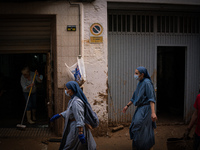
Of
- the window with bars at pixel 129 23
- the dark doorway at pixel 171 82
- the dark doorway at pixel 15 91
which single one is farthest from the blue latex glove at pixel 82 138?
the dark doorway at pixel 171 82

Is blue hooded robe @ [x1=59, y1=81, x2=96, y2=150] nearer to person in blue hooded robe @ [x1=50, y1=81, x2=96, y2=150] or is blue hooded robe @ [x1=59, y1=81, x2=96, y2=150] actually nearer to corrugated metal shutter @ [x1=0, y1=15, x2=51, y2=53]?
person in blue hooded robe @ [x1=50, y1=81, x2=96, y2=150]

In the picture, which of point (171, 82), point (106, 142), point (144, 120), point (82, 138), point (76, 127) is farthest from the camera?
point (171, 82)

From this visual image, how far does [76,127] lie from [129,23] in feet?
12.6

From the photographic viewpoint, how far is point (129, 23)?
20.1 ft

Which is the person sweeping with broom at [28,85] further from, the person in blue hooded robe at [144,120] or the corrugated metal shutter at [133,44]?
the person in blue hooded robe at [144,120]

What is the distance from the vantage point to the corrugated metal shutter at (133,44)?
6.07 meters

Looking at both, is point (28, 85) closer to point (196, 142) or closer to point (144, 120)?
point (144, 120)

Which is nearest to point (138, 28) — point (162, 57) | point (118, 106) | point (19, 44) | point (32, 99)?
point (118, 106)

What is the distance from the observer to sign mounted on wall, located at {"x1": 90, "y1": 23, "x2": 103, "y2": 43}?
546 cm

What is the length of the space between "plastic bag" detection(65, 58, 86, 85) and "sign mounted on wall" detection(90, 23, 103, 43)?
69 centimetres

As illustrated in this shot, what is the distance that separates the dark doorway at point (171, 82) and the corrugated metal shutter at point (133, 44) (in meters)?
1.85

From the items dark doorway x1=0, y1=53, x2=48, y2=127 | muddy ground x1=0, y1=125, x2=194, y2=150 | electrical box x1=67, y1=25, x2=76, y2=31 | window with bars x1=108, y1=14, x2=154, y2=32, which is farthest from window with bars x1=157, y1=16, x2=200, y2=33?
dark doorway x1=0, y1=53, x2=48, y2=127

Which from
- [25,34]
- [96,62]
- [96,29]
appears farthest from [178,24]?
[25,34]

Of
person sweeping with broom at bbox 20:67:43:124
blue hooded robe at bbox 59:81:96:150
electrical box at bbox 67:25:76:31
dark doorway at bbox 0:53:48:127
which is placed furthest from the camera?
dark doorway at bbox 0:53:48:127
